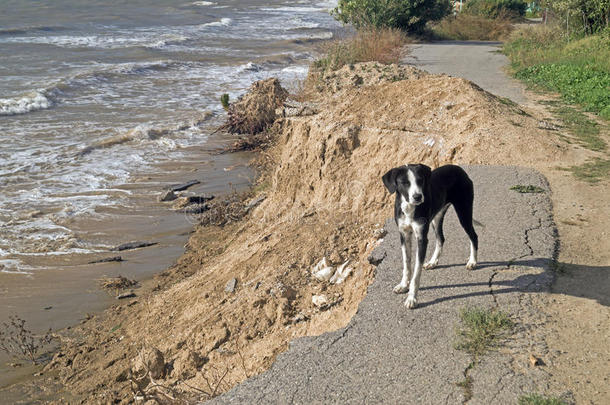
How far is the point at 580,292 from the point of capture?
19.4 feet

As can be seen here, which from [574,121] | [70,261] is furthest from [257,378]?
[574,121]

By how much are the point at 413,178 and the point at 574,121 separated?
8.70 metres

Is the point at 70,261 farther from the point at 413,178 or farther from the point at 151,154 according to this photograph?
the point at 413,178

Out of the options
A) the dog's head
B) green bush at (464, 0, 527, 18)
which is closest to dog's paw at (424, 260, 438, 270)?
the dog's head

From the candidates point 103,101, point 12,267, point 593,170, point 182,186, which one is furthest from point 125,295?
point 103,101

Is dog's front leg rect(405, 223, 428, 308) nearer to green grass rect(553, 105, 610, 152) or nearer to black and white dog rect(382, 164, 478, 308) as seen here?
black and white dog rect(382, 164, 478, 308)

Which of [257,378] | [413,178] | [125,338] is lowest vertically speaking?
[125,338]

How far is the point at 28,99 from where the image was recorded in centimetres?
2273

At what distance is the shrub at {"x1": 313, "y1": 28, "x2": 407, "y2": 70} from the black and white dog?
37.6ft

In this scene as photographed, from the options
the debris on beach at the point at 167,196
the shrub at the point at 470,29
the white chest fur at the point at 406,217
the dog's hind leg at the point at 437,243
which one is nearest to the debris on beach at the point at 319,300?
the dog's hind leg at the point at 437,243

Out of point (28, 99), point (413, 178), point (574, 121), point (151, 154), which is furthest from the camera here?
point (28, 99)

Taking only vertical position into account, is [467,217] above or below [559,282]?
above

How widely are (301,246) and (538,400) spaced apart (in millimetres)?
4547

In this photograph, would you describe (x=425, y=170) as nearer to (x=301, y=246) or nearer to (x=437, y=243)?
(x=437, y=243)
